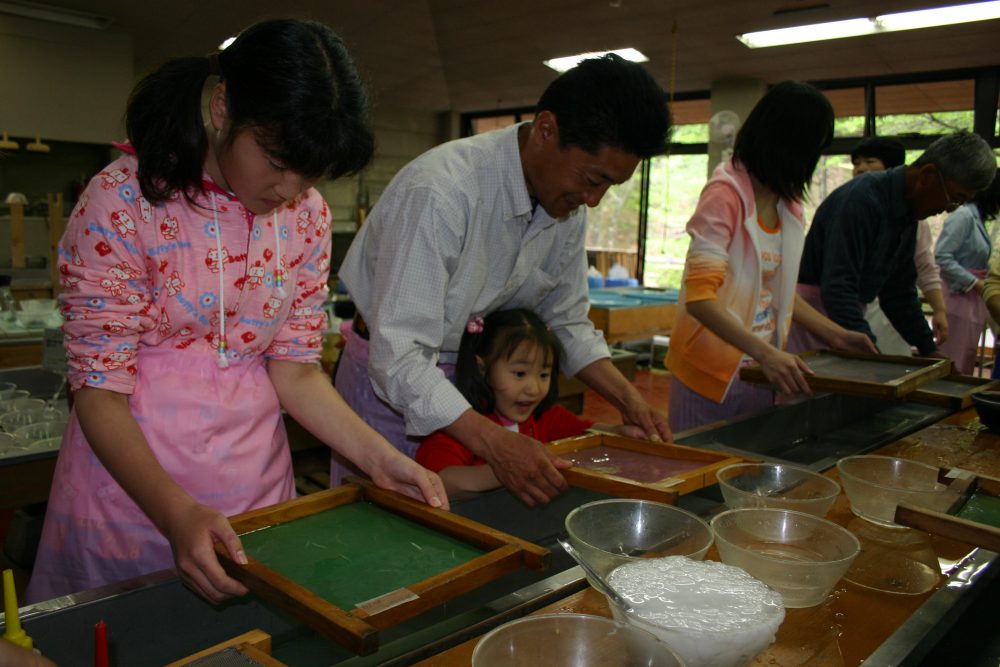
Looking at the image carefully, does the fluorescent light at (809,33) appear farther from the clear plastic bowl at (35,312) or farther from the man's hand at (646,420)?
the clear plastic bowl at (35,312)

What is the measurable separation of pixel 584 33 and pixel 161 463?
678 centimetres

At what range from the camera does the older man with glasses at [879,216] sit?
2617mm

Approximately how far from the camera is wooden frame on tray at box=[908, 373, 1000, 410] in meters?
2.22

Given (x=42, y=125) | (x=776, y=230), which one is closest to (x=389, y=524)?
(x=776, y=230)

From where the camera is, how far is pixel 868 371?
2.42 metres

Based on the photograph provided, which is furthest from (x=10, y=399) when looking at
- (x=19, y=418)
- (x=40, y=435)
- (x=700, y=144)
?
(x=700, y=144)

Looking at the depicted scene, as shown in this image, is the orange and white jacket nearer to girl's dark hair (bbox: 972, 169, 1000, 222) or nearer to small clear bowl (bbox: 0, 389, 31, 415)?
small clear bowl (bbox: 0, 389, 31, 415)

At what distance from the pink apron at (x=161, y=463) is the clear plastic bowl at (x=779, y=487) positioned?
2.98ft

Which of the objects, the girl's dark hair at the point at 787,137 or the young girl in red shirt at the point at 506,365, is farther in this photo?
the girl's dark hair at the point at 787,137

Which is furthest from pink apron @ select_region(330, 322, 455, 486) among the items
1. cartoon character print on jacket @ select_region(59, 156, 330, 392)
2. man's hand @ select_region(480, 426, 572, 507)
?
man's hand @ select_region(480, 426, 572, 507)

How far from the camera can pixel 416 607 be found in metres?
0.87

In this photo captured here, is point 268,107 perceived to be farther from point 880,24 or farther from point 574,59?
point 574,59

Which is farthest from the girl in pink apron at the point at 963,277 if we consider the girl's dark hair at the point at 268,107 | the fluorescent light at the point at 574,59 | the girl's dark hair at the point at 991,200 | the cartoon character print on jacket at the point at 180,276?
the girl's dark hair at the point at 268,107

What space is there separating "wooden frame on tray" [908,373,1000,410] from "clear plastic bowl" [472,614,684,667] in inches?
74.5
